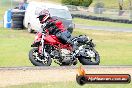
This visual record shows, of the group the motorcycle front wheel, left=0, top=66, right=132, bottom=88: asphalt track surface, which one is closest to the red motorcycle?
the motorcycle front wheel

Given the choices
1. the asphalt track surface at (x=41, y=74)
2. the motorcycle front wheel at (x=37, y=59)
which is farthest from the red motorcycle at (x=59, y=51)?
the asphalt track surface at (x=41, y=74)

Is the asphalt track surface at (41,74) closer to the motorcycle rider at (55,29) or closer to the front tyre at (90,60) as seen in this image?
the front tyre at (90,60)

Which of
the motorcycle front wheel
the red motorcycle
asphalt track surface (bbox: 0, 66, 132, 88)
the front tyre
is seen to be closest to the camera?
asphalt track surface (bbox: 0, 66, 132, 88)

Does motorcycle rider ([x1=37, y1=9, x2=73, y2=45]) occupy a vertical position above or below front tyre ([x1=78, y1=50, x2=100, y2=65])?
above

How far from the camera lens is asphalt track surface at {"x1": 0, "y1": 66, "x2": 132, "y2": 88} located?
965cm

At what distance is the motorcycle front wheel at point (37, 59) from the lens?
484 inches

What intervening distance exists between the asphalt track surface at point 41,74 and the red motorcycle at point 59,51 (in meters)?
0.95

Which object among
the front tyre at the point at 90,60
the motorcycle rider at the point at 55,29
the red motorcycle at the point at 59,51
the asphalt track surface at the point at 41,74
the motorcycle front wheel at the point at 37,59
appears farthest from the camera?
the front tyre at the point at 90,60

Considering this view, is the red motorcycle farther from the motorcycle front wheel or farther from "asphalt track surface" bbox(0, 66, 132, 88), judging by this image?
"asphalt track surface" bbox(0, 66, 132, 88)

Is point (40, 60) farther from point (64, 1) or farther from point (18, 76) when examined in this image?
point (64, 1)

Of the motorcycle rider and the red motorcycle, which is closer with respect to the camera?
the red motorcycle

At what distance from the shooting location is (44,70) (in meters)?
11.2

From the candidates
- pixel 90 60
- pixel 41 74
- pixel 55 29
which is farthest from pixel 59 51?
pixel 41 74

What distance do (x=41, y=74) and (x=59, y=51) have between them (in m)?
2.18
